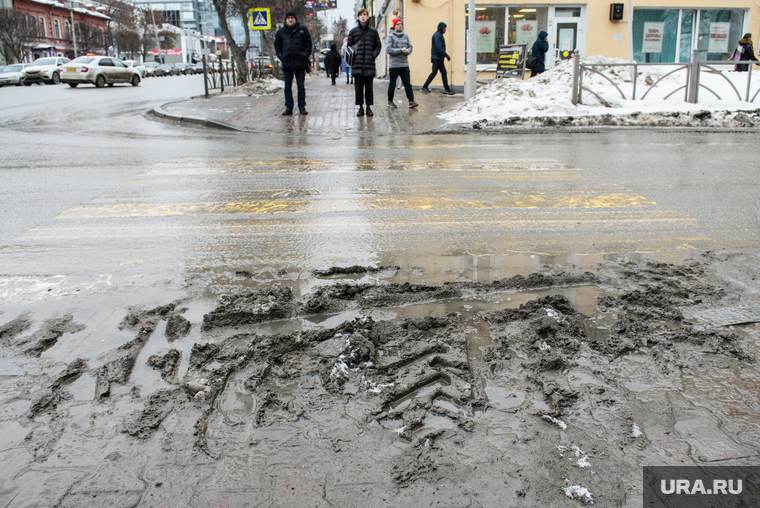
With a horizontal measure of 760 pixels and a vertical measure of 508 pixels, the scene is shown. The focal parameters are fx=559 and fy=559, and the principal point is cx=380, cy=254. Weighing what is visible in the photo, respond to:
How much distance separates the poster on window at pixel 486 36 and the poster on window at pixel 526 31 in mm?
885

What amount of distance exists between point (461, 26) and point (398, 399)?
780 inches

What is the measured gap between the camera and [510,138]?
11023mm

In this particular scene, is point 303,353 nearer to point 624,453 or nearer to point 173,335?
point 173,335

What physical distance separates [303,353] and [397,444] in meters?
0.91

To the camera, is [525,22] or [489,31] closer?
[489,31]

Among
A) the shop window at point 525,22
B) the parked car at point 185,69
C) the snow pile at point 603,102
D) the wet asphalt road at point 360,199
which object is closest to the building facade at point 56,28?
the parked car at point 185,69

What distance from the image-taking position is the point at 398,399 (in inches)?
104

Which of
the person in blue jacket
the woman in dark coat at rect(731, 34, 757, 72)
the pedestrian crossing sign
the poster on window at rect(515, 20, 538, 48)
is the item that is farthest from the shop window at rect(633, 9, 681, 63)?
the pedestrian crossing sign

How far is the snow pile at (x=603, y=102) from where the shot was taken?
42.2ft

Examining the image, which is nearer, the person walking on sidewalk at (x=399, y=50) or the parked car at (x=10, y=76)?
the person walking on sidewalk at (x=399, y=50)

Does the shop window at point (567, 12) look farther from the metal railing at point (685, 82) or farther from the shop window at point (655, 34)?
the metal railing at point (685, 82)

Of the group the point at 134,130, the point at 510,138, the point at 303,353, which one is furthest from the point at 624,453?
the point at 134,130

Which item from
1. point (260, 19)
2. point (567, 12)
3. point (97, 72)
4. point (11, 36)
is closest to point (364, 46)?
point (260, 19)

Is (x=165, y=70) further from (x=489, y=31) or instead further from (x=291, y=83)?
(x=291, y=83)
